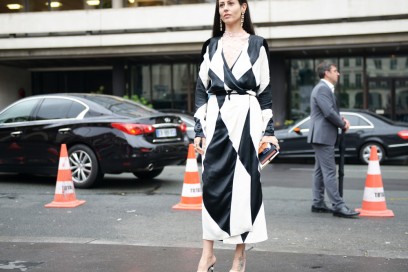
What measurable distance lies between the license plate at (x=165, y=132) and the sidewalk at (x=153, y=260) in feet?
14.0

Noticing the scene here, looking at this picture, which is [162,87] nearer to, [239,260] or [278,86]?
[278,86]

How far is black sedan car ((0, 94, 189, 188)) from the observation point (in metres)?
9.31

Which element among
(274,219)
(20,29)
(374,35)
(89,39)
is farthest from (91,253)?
(20,29)

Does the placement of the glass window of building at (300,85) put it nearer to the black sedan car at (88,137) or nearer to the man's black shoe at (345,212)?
the black sedan car at (88,137)

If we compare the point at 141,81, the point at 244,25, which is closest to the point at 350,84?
the point at 141,81

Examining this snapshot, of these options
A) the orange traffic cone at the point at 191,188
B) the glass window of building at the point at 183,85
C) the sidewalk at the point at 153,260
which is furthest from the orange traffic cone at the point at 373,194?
the glass window of building at the point at 183,85

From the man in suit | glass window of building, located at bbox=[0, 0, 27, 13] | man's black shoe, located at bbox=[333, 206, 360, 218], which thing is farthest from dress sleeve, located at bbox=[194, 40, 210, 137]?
glass window of building, located at bbox=[0, 0, 27, 13]

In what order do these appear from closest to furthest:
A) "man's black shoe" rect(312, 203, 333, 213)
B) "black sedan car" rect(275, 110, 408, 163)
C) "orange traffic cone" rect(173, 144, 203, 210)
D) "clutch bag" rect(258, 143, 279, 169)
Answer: "clutch bag" rect(258, 143, 279, 169) < "man's black shoe" rect(312, 203, 333, 213) < "orange traffic cone" rect(173, 144, 203, 210) < "black sedan car" rect(275, 110, 408, 163)

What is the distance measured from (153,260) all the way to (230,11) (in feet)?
7.10

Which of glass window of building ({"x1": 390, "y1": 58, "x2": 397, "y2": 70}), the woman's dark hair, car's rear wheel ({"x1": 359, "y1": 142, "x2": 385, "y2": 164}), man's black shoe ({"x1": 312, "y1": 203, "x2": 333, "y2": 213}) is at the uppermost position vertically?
glass window of building ({"x1": 390, "y1": 58, "x2": 397, "y2": 70})

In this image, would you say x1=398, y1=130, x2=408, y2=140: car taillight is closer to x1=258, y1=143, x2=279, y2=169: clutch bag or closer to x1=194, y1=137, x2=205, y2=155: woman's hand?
Answer: x1=258, y1=143, x2=279, y2=169: clutch bag

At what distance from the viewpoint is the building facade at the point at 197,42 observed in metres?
21.2

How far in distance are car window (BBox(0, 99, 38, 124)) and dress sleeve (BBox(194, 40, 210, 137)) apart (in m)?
6.77

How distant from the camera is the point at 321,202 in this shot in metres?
7.31
